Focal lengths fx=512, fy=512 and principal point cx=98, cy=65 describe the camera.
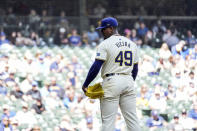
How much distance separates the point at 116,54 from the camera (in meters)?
5.87

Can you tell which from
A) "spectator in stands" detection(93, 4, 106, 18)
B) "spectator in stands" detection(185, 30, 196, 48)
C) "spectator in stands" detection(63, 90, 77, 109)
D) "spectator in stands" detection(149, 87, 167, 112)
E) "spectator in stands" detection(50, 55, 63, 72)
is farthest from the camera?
"spectator in stands" detection(93, 4, 106, 18)

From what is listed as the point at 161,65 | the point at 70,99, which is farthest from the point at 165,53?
the point at 70,99

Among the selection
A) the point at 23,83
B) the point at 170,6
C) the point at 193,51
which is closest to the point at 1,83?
the point at 23,83

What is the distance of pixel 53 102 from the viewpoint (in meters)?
11.9

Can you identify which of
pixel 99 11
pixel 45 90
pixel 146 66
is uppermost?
pixel 99 11

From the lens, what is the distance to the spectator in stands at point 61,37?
16.9 metres

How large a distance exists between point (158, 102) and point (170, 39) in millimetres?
4627

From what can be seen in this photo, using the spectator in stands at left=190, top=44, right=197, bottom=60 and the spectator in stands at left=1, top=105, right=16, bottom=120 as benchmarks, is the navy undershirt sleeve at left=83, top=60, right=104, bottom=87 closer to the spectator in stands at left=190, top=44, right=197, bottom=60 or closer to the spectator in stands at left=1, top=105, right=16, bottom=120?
the spectator in stands at left=1, top=105, right=16, bottom=120

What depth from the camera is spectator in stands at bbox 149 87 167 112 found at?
468 inches

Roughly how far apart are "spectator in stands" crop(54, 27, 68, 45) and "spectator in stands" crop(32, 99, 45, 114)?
18.4 ft

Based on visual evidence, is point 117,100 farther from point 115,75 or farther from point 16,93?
point 16,93

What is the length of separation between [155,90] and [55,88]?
2472mm

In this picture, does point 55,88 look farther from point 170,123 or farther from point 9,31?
point 9,31

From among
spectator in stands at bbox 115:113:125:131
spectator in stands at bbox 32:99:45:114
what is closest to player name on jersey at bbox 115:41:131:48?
spectator in stands at bbox 115:113:125:131
